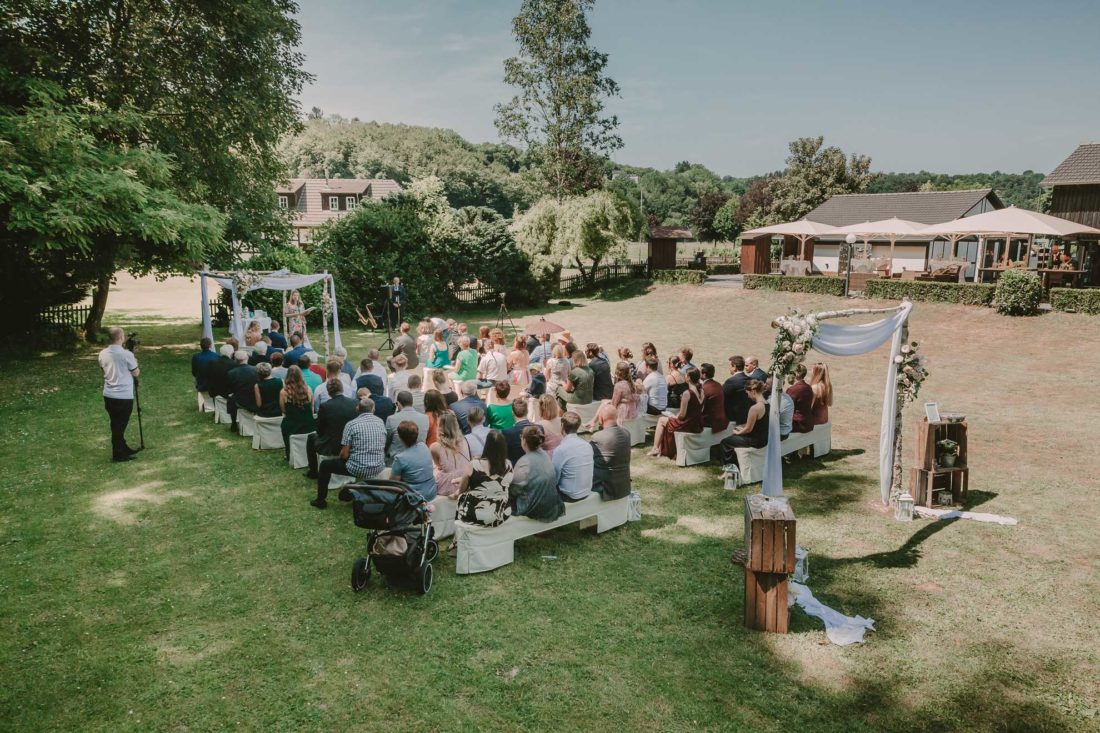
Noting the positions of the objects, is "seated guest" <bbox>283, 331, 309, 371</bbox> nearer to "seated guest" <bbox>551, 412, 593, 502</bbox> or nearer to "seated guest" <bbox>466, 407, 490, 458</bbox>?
"seated guest" <bbox>466, 407, 490, 458</bbox>

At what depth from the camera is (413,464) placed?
669cm

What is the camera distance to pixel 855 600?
231 inches

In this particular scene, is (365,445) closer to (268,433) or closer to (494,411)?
(494,411)

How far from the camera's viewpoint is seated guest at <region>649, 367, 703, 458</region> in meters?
9.20

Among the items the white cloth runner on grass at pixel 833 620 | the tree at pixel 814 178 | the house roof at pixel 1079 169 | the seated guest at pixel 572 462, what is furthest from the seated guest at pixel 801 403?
the tree at pixel 814 178

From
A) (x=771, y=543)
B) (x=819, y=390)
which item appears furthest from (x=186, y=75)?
(x=771, y=543)

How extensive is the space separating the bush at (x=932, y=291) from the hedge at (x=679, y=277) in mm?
7672

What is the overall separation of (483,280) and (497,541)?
22.0 m

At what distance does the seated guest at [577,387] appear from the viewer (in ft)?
35.3

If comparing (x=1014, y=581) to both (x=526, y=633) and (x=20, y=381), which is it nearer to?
(x=526, y=633)

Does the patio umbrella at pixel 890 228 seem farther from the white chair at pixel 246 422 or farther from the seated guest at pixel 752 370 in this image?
the white chair at pixel 246 422

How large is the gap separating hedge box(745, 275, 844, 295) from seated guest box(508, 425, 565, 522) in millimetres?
21820

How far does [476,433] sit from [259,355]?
20.5 ft

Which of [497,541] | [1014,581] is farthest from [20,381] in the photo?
[1014,581]
